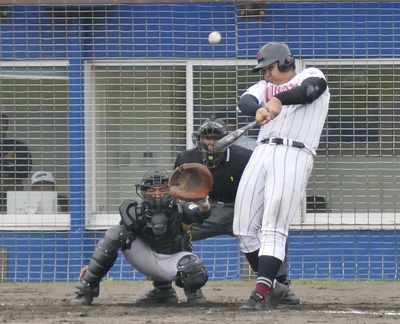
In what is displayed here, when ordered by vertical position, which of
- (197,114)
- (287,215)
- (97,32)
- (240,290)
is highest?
(97,32)

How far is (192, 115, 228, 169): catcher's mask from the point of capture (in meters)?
9.05

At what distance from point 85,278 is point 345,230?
156 inches

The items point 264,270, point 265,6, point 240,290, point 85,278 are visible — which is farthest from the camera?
point 265,6

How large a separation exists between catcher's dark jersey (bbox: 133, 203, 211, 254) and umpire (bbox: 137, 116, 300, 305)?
0.34 metres

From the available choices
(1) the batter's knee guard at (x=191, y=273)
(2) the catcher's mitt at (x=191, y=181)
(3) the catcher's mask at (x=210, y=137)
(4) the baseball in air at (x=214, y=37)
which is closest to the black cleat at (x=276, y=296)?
(1) the batter's knee guard at (x=191, y=273)

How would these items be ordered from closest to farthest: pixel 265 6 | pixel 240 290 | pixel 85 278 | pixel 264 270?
pixel 264 270
pixel 85 278
pixel 240 290
pixel 265 6

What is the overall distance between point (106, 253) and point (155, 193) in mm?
524

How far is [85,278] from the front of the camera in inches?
338

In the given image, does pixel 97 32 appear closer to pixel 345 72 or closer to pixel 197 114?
pixel 197 114

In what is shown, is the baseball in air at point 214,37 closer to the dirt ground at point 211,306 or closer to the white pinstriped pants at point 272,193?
the dirt ground at point 211,306

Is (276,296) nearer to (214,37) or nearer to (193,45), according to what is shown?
(214,37)

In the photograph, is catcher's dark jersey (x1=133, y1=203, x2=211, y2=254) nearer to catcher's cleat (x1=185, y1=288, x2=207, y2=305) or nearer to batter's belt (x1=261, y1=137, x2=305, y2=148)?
catcher's cleat (x1=185, y1=288, x2=207, y2=305)

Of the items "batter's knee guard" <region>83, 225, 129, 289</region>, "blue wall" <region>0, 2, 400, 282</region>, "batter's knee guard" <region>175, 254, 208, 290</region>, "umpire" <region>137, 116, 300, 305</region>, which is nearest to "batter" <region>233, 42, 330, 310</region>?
"batter's knee guard" <region>175, 254, 208, 290</region>

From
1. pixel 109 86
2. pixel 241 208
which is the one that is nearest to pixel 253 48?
pixel 109 86
